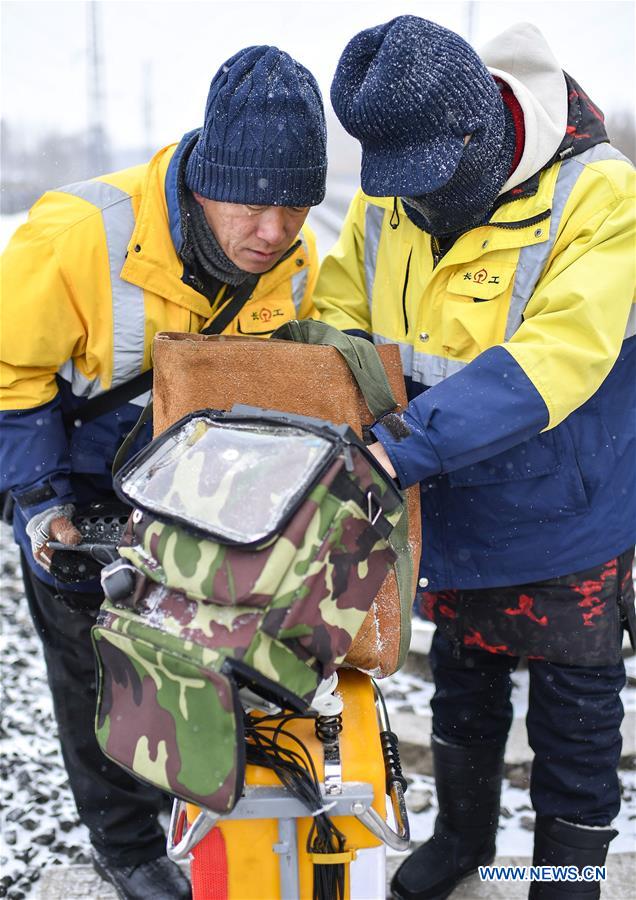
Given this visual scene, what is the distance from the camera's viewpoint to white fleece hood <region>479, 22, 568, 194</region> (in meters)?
1.92

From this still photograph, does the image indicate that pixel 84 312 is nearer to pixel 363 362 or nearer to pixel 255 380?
pixel 255 380

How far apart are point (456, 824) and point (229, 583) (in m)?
1.58

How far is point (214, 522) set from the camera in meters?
Answer: 1.43

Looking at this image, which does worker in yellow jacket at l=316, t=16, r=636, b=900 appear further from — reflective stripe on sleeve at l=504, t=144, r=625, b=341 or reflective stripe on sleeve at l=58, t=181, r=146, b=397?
reflective stripe on sleeve at l=58, t=181, r=146, b=397

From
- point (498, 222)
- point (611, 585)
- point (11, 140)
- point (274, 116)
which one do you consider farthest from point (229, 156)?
point (11, 140)

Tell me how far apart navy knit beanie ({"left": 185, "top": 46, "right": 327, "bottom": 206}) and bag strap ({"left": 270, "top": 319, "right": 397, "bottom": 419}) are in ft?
1.10

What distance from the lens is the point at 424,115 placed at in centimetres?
179

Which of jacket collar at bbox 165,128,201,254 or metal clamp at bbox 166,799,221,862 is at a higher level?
jacket collar at bbox 165,128,201,254

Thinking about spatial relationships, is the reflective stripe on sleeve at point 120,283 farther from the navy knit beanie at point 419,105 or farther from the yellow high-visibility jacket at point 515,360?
the navy knit beanie at point 419,105

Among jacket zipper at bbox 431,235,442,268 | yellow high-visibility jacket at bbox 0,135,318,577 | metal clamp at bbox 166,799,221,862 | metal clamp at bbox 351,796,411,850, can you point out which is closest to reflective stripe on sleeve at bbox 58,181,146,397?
yellow high-visibility jacket at bbox 0,135,318,577

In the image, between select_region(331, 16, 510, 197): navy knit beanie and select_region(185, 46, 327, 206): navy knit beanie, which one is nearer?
select_region(331, 16, 510, 197): navy knit beanie

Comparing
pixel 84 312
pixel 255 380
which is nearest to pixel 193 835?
pixel 255 380

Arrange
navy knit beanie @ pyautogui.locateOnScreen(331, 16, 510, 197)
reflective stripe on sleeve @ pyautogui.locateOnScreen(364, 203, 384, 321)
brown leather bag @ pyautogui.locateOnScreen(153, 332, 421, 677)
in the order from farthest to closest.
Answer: reflective stripe on sleeve @ pyautogui.locateOnScreen(364, 203, 384, 321) → brown leather bag @ pyautogui.locateOnScreen(153, 332, 421, 677) → navy knit beanie @ pyautogui.locateOnScreen(331, 16, 510, 197)

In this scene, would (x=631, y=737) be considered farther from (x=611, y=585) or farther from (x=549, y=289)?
(x=549, y=289)
